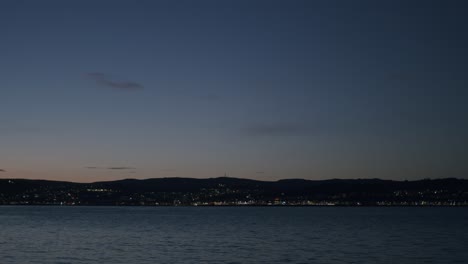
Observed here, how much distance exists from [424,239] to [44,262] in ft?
139

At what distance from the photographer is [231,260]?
4722 centimetres

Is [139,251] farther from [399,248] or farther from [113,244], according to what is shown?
[399,248]

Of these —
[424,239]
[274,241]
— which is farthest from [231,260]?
[424,239]

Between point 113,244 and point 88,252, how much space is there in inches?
321

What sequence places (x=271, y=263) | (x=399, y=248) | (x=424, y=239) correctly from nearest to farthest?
(x=271, y=263), (x=399, y=248), (x=424, y=239)

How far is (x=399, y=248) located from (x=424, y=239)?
12.9m

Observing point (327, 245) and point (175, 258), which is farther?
point (327, 245)

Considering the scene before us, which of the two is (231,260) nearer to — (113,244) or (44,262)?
(44,262)

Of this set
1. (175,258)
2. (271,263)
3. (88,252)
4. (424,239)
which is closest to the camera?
(271,263)

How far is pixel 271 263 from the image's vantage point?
45281 mm

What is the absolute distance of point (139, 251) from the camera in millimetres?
53812

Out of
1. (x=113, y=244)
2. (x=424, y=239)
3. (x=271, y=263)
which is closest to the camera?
(x=271, y=263)

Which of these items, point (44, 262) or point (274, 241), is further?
point (274, 241)

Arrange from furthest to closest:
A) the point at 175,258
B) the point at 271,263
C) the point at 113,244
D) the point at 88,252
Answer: the point at 113,244
the point at 88,252
the point at 175,258
the point at 271,263
